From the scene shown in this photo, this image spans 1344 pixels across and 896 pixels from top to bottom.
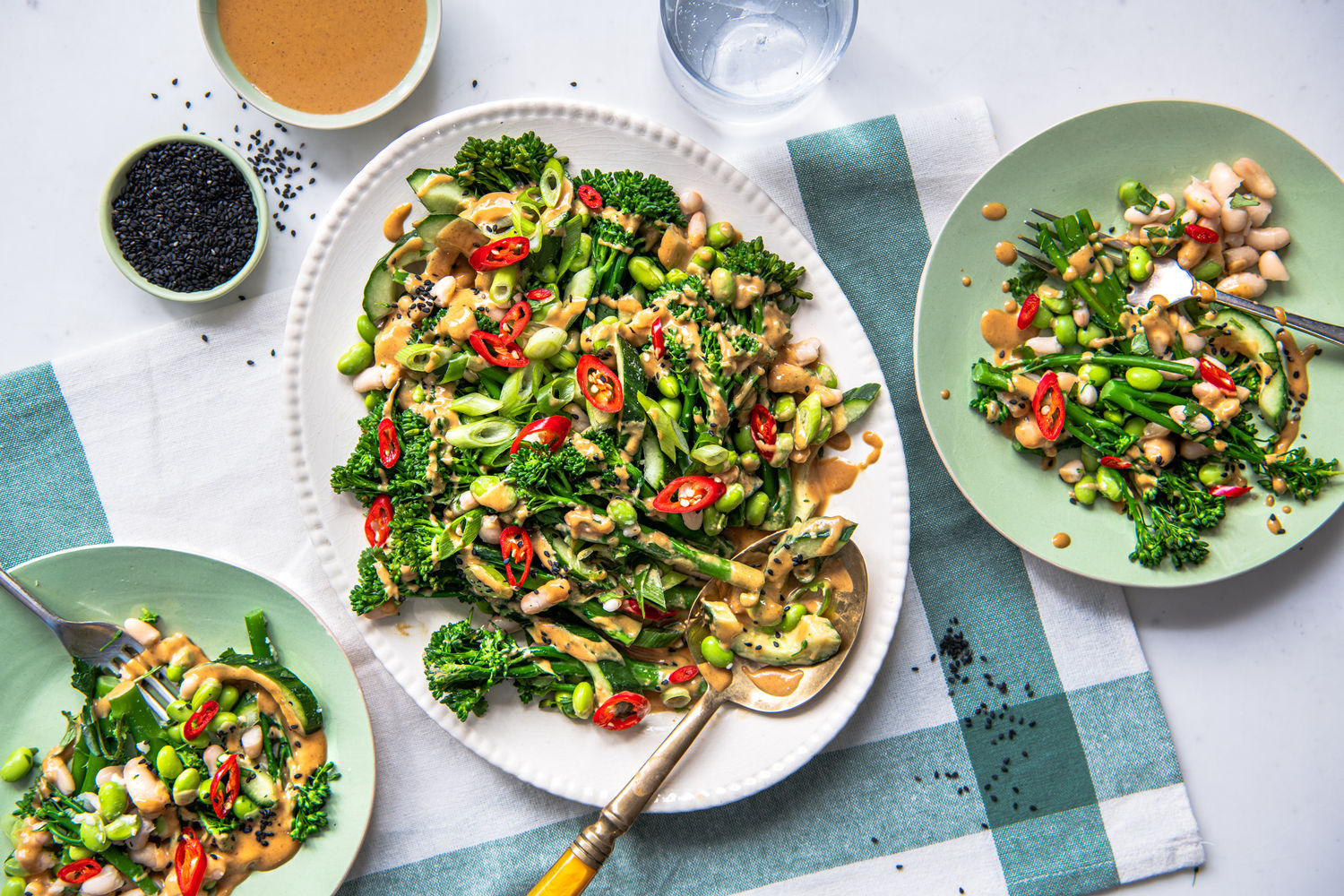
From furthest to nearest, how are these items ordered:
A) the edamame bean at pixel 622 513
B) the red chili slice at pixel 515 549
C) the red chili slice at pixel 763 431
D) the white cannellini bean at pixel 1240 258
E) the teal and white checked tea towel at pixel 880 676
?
the teal and white checked tea towel at pixel 880 676
the white cannellini bean at pixel 1240 258
the red chili slice at pixel 763 431
the red chili slice at pixel 515 549
the edamame bean at pixel 622 513

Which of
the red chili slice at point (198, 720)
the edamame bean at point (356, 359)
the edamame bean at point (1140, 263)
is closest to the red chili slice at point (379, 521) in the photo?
the edamame bean at point (356, 359)

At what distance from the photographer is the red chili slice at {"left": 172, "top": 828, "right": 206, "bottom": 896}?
10.4 ft

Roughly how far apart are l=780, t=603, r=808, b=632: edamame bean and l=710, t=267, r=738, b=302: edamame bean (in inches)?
50.7

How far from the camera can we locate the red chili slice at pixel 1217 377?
332cm

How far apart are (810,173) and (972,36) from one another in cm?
105

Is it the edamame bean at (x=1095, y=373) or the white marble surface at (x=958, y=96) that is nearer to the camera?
the edamame bean at (x=1095, y=373)

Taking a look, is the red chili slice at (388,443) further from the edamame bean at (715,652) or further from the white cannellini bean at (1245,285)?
the white cannellini bean at (1245,285)

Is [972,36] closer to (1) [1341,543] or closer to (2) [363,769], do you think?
(1) [1341,543]

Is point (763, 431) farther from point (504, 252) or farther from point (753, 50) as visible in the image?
point (753, 50)

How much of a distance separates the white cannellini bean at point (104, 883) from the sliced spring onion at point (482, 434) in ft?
7.60

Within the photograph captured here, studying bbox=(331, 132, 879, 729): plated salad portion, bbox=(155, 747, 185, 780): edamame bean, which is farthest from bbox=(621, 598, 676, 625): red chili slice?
bbox=(155, 747, 185, 780): edamame bean

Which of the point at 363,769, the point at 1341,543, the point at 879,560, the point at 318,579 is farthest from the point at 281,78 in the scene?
the point at 1341,543

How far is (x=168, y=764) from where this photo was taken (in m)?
3.20

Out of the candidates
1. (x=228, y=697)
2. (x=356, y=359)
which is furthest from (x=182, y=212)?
(x=228, y=697)
